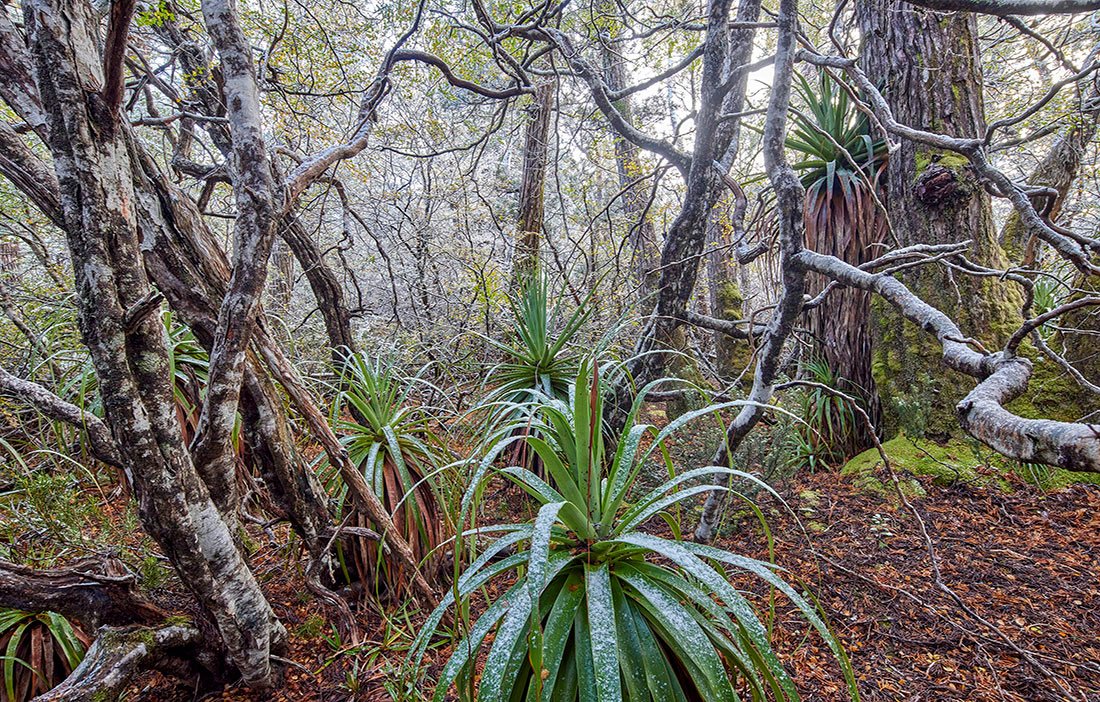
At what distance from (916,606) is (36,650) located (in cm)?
293

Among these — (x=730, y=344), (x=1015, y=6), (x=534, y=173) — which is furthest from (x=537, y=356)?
(x=730, y=344)

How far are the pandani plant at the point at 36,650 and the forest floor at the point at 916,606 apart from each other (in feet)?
0.80

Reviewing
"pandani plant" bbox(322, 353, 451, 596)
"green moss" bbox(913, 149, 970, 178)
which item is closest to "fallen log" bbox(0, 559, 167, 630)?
"pandani plant" bbox(322, 353, 451, 596)

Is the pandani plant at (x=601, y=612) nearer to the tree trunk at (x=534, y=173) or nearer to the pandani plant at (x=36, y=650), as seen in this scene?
the pandani plant at (x=36, y=650)

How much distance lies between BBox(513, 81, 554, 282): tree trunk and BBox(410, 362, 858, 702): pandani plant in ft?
11.6

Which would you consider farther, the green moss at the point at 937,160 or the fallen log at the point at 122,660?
the green moss at the point at 937,160

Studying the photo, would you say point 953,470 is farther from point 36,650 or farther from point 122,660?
point 36,650

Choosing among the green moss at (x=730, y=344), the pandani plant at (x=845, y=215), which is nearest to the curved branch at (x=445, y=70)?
the pandani plant at (x=845, y=215)

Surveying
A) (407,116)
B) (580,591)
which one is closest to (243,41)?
(580,591)

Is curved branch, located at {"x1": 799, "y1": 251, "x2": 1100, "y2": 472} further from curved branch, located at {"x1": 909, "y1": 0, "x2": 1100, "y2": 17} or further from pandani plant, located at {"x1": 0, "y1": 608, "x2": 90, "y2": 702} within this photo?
pandani plant, located at {"x1": 0, "y1": 608, "x2": 90, "y2": 702}

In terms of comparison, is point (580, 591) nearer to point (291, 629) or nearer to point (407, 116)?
point (291, 629)

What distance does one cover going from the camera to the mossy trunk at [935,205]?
2943mm

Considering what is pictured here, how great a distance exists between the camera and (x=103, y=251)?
129 centimetres

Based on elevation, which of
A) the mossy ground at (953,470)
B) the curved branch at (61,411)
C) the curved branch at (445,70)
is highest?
the curved branch at (445,70)
